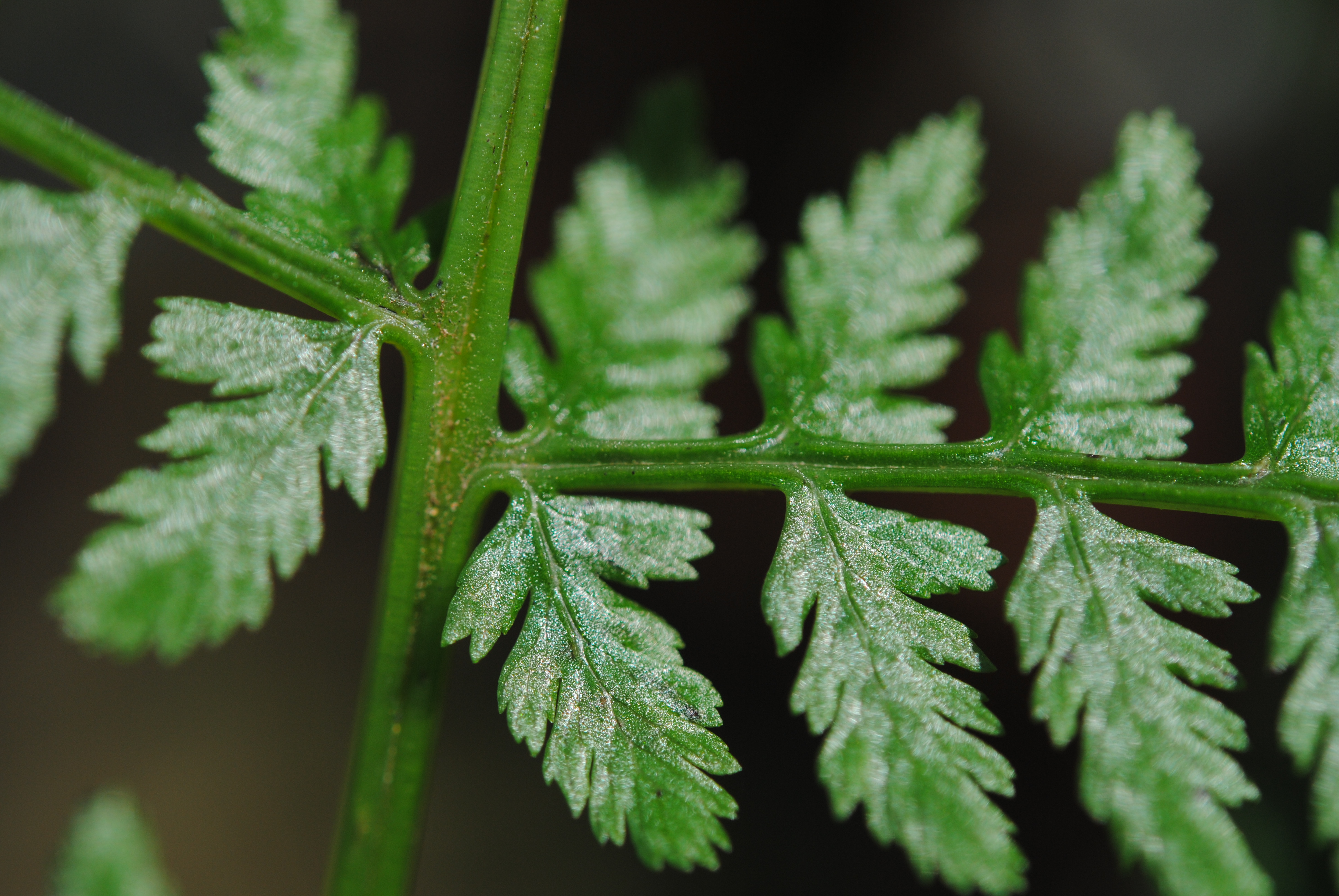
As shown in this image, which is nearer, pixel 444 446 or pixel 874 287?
pixel 444 446

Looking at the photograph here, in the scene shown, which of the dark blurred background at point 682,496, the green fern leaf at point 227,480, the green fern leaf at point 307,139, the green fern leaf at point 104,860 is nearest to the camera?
the green fern leaf at point 227,480

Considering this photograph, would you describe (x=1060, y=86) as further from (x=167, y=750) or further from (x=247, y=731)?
(x=167, y=750)

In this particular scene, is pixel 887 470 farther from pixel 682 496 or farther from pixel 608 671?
pixel 682 496

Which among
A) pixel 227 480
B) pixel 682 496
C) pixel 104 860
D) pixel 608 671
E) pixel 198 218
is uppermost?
pixel 682 496

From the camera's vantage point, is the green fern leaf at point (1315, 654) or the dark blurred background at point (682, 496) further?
the dark blurred background at point (682, 496)

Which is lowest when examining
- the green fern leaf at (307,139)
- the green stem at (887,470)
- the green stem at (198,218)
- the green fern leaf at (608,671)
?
the green fern leaf at (608,671)

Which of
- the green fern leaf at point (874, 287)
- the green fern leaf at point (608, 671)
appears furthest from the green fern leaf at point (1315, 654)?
the green fern leaf at point (608, 671)

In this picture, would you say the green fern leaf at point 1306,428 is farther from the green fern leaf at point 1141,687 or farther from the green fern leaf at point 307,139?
the green fern leaf at point 307,139

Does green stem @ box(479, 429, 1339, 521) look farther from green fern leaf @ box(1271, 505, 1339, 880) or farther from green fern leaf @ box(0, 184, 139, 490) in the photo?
green fern leaf @ box(0, 184, 139, 490)

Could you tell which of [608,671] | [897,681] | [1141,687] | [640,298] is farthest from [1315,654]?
[640,298]
